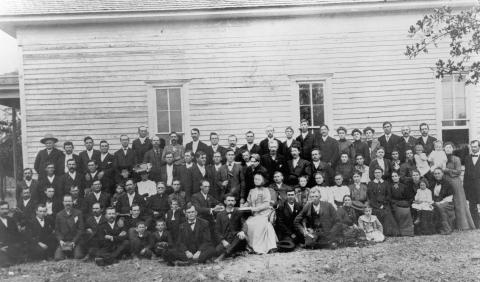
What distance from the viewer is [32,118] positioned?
10.4m

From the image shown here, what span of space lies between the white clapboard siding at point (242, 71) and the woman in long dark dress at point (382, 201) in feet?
8.62

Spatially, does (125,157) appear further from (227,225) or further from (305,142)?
(305,142)

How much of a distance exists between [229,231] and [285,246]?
0.95 meters

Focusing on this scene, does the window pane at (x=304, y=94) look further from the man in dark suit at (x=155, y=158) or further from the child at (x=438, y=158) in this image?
the man in dark suit at (x=155, y=158)

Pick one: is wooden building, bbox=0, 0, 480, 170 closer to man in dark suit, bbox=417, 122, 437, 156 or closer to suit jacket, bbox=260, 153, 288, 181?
man in dark suit, bbox=417, 122, 437, 156

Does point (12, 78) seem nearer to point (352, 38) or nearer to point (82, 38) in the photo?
point (82, 38)

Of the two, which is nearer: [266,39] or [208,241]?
[208,241]

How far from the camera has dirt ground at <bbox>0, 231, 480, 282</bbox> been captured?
19.7 ft

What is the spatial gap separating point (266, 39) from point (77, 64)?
14.7 feet

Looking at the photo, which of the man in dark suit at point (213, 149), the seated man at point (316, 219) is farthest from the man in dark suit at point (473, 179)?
the man in dark suit at point (213, 149)

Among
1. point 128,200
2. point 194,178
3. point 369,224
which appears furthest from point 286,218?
point 128,200

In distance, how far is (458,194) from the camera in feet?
27.4

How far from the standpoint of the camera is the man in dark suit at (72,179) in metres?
8.28

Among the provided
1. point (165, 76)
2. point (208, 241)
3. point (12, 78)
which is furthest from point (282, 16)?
point (12, 78)
